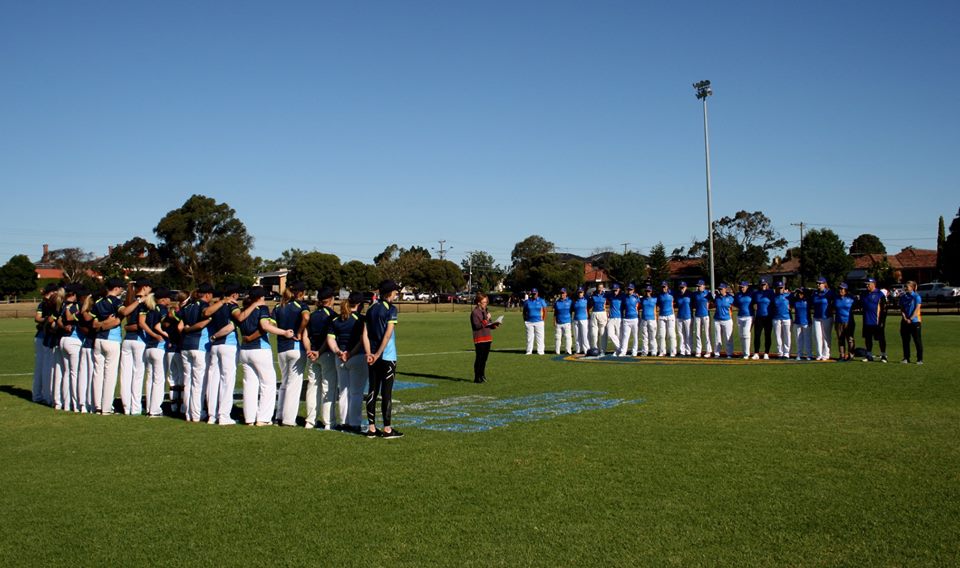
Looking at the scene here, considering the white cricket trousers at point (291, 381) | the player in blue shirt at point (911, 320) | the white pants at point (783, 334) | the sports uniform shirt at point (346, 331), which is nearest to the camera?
the sports uniform shirt at point (346, 331)

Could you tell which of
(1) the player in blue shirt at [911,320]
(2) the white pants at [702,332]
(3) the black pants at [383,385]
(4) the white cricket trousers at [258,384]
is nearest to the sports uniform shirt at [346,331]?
(3) the black pants at [383,385]

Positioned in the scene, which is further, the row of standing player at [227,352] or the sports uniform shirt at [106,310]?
the sports uniform shirt at [106,310]

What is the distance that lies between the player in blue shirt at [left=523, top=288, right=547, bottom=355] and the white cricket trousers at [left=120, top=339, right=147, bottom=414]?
12.4 meters

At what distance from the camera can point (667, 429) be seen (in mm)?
9805

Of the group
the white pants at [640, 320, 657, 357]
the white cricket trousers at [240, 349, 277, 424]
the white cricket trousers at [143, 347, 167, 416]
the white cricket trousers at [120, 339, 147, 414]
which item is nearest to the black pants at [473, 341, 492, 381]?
the white cricket trousers at [240, 349, 277, 424]

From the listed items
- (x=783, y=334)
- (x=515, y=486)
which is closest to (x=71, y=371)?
(x=515, y=486)

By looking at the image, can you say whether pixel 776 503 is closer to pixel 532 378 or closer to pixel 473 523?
pixel 473 523

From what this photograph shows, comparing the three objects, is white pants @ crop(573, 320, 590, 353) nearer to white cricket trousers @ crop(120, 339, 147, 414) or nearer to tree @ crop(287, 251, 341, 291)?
white cricket trousers @ crop(120, 339, 147, 414)

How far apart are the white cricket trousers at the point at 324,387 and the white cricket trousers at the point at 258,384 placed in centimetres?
54

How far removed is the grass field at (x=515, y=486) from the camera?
544 centimetres

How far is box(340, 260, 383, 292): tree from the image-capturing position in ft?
316

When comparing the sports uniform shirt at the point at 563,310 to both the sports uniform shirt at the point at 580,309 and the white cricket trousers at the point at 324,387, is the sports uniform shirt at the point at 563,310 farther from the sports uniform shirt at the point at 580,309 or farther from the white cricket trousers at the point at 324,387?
the white cricket trousers at the point at 324,387

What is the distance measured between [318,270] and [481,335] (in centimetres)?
8127

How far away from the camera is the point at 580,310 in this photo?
22906 millimetres
